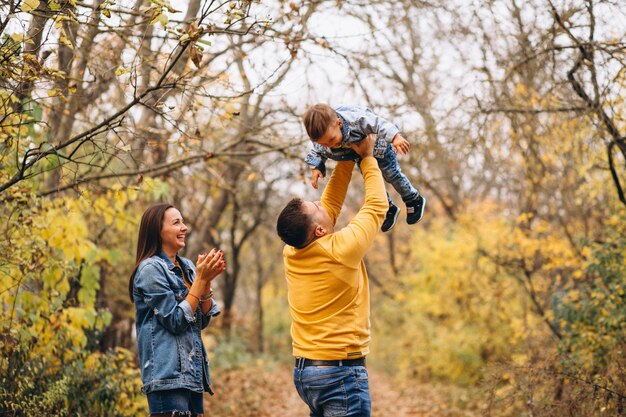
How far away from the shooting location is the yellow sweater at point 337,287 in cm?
309

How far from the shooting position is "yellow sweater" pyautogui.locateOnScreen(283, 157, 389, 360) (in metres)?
3.09

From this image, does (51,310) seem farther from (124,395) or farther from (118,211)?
(118,211)

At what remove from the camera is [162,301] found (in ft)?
10.3

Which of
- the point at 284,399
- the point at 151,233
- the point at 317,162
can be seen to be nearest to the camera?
the point at 151,233

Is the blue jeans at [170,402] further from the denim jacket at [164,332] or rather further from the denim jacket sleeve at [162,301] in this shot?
the denim jacket sleeve at [162,301]

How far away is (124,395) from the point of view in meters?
5.47

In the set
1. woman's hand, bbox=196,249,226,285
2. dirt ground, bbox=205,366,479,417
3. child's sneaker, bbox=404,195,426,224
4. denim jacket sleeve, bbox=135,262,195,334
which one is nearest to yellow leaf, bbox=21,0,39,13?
denim jacket sleeve, bbox=135,262,195,334

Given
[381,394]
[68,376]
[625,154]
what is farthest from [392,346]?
[68,376]

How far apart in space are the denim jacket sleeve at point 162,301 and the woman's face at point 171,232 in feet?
0.76

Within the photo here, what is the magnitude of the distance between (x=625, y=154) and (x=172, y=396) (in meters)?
5.06

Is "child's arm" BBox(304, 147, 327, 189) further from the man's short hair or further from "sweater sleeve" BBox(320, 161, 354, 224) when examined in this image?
the man's short hair

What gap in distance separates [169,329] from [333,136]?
1.33 m

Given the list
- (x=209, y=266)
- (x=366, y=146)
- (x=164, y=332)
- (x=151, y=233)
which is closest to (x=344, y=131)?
(x=366, y=146)

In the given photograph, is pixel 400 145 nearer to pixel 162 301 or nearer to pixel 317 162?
pixel 317 162
